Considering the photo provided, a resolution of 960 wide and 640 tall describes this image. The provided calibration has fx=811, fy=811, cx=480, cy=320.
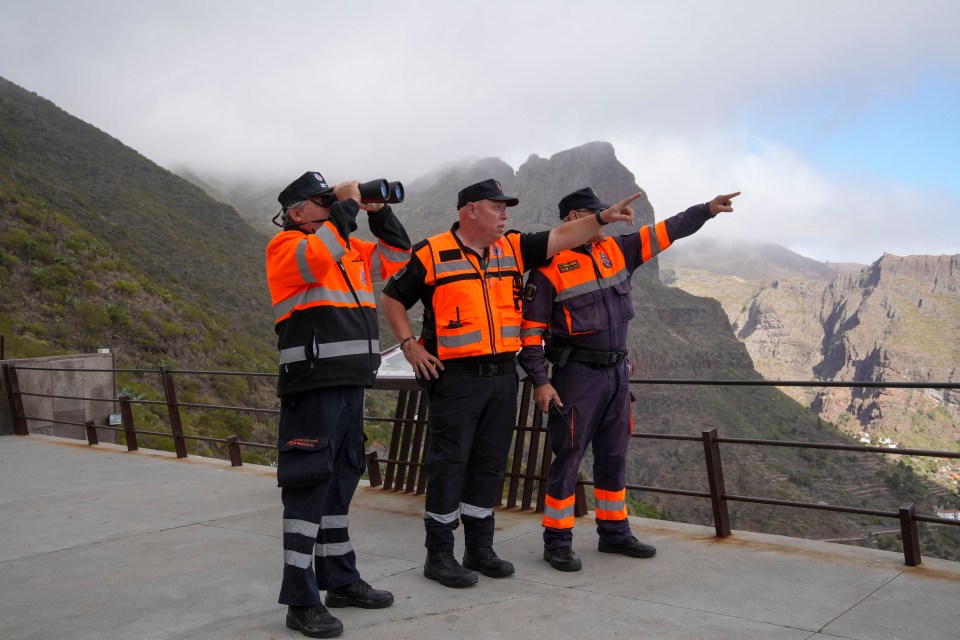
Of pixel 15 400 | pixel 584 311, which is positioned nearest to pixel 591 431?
pixel 584 311

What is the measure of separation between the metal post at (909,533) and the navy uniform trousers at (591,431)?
1397 millimetres

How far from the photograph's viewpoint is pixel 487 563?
415 cm

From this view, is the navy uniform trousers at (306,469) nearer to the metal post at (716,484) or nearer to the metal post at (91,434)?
the metal post at (716,484)

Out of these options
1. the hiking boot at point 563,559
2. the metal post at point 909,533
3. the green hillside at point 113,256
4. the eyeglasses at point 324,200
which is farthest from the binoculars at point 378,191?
the green hillside at point 113,256

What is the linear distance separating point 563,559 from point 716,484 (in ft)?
3.95

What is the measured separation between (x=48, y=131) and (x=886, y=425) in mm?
161628

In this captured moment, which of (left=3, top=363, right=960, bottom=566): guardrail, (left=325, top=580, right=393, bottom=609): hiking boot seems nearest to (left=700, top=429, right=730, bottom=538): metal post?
(left=3, top=363, right=960, bottom=566): guardrail

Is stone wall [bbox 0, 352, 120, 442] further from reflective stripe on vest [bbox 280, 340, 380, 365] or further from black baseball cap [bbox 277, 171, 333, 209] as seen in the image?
reflective stripe on vest [bbox 280, 340, 380, 365]

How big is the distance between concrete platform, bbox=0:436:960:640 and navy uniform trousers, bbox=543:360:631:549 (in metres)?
0.20

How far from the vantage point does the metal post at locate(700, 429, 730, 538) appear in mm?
4848

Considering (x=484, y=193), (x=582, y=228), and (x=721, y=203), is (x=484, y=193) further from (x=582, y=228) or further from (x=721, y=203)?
(x=721, y=203)

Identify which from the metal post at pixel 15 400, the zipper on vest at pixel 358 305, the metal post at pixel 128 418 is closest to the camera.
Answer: the zipper on vest at pixel 358 305

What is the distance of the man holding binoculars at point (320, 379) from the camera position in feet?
10.9

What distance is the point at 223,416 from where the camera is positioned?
2531 centimetres
